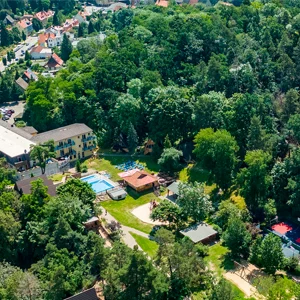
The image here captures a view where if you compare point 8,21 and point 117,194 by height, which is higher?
point 8,21

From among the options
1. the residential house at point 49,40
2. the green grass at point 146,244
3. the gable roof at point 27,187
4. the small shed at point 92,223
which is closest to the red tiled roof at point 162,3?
the residential house at point 49,40

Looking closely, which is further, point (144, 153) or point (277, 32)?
point (277, 32)

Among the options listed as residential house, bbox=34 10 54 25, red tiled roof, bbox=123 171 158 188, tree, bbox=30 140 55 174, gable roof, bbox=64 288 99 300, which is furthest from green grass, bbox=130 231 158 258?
residential house, bbox=34 10 54 25

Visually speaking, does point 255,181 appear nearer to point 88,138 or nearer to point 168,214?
point 168,214

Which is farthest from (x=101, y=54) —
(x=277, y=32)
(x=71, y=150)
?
(x=277, y=32)

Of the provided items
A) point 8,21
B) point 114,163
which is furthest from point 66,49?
point 114,163

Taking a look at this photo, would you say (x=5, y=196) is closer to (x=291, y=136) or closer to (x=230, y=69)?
(x=291, y=136)

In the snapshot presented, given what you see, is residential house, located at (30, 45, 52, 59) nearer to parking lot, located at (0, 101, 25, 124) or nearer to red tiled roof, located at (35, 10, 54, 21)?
parking lot, located at (0, 101, 25, 124)

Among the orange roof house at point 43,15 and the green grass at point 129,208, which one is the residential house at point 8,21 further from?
the green grass at point 129,208
